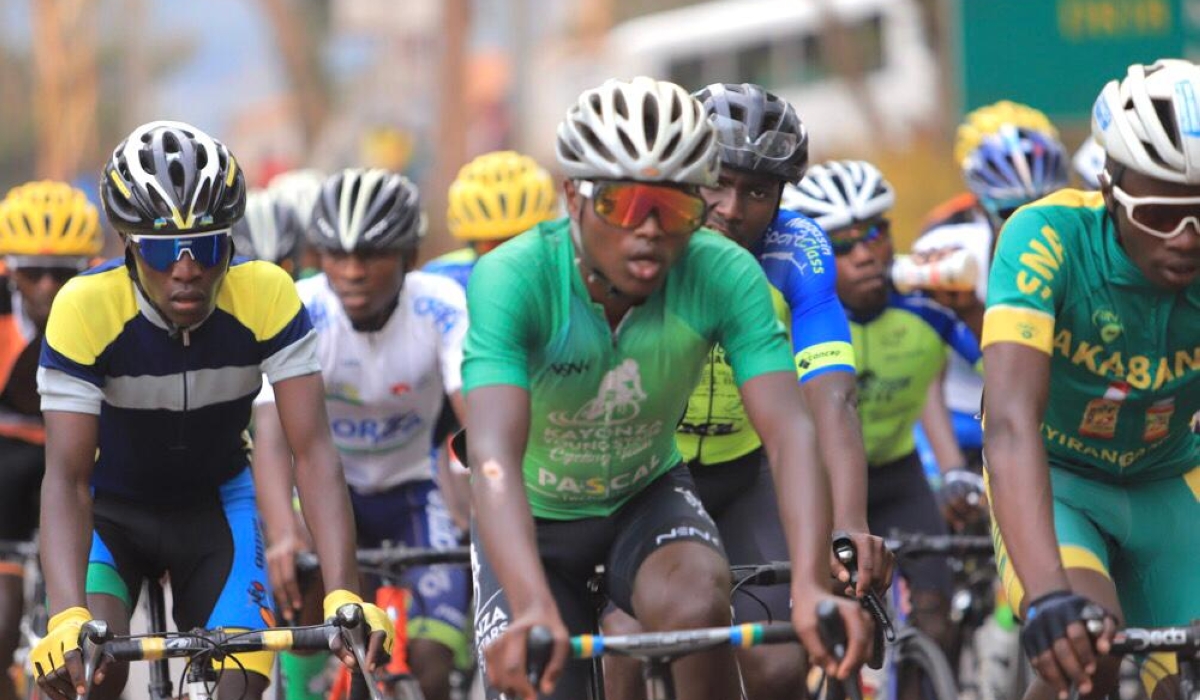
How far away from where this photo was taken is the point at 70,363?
265 inches

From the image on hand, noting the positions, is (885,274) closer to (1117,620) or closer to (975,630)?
(975,630)

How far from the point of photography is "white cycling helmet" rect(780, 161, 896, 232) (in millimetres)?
9477

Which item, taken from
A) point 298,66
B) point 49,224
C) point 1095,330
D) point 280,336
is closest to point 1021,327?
point 1095,330

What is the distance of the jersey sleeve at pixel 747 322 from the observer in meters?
5.80

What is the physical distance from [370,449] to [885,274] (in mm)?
2413

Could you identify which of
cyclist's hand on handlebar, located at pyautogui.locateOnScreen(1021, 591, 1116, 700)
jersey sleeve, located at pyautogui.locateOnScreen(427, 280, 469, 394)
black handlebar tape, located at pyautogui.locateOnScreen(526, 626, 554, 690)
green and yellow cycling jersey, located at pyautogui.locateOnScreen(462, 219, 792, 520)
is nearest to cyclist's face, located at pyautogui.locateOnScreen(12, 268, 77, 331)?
jersey sleeve, located at pyautogui.locateOnScreen(427, 280, 469, 394)

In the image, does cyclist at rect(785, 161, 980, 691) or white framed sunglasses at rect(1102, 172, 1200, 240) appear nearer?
white framed sunglasses at rect(1102, 172, 1200, 240)

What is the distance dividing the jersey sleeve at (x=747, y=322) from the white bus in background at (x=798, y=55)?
3778 centimetres

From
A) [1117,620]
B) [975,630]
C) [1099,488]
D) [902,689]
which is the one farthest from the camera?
[975,630]

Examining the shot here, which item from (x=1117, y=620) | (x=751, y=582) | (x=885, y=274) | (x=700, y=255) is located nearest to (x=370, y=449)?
(x=885, y=274)

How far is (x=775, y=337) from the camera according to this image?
583 centimetres

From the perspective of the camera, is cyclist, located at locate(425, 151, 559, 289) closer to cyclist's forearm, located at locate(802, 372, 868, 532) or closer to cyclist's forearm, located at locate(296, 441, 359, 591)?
cyclist's forearm, located at locate(296, 441, 359, 591)

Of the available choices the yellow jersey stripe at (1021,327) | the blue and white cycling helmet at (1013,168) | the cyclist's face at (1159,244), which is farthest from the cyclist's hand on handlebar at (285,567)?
the blue and white cycling helmet at (1013,168)

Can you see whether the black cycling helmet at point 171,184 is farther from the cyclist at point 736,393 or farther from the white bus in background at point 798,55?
the white bus in background at point 798,55
